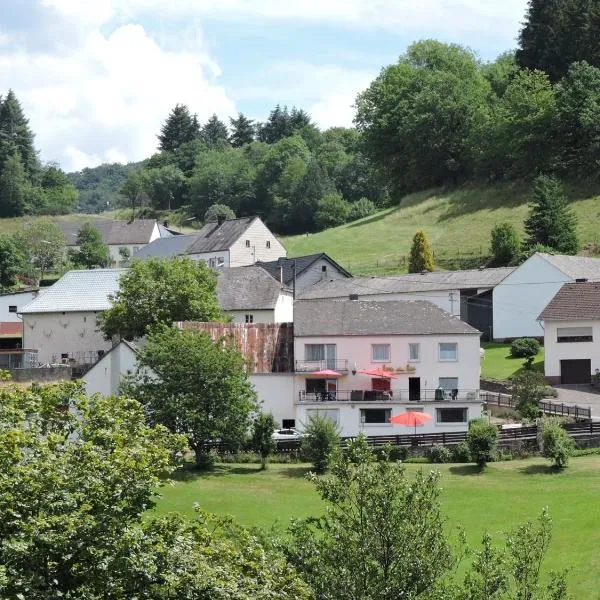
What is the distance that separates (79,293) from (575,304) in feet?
96.9

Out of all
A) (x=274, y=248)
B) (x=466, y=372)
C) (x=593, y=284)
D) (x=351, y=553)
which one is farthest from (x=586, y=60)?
(x=351, y=553)

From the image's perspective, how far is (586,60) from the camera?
372 ft

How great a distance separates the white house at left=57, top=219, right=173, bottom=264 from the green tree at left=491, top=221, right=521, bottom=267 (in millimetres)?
46003

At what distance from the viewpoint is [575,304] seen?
63.7 metres

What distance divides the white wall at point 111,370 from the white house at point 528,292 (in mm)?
27189

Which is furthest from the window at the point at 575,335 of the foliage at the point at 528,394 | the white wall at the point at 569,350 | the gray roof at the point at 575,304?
the foliage at the point at 528,394

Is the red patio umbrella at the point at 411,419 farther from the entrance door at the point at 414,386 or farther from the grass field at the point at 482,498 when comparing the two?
the entrance door at the point at 414,386

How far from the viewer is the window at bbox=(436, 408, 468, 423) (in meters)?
52.0

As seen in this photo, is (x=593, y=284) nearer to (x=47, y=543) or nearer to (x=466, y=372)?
(x=466, y=372)

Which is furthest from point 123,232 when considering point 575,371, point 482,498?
point 482,498

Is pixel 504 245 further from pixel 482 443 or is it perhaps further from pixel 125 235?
pixel 125 235

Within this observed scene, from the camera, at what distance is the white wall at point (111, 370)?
53250mm

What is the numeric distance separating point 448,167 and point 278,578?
9783cm

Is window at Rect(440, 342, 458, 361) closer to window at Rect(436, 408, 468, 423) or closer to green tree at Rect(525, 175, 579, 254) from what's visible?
window at Rect(436, 408, 468, 423)
